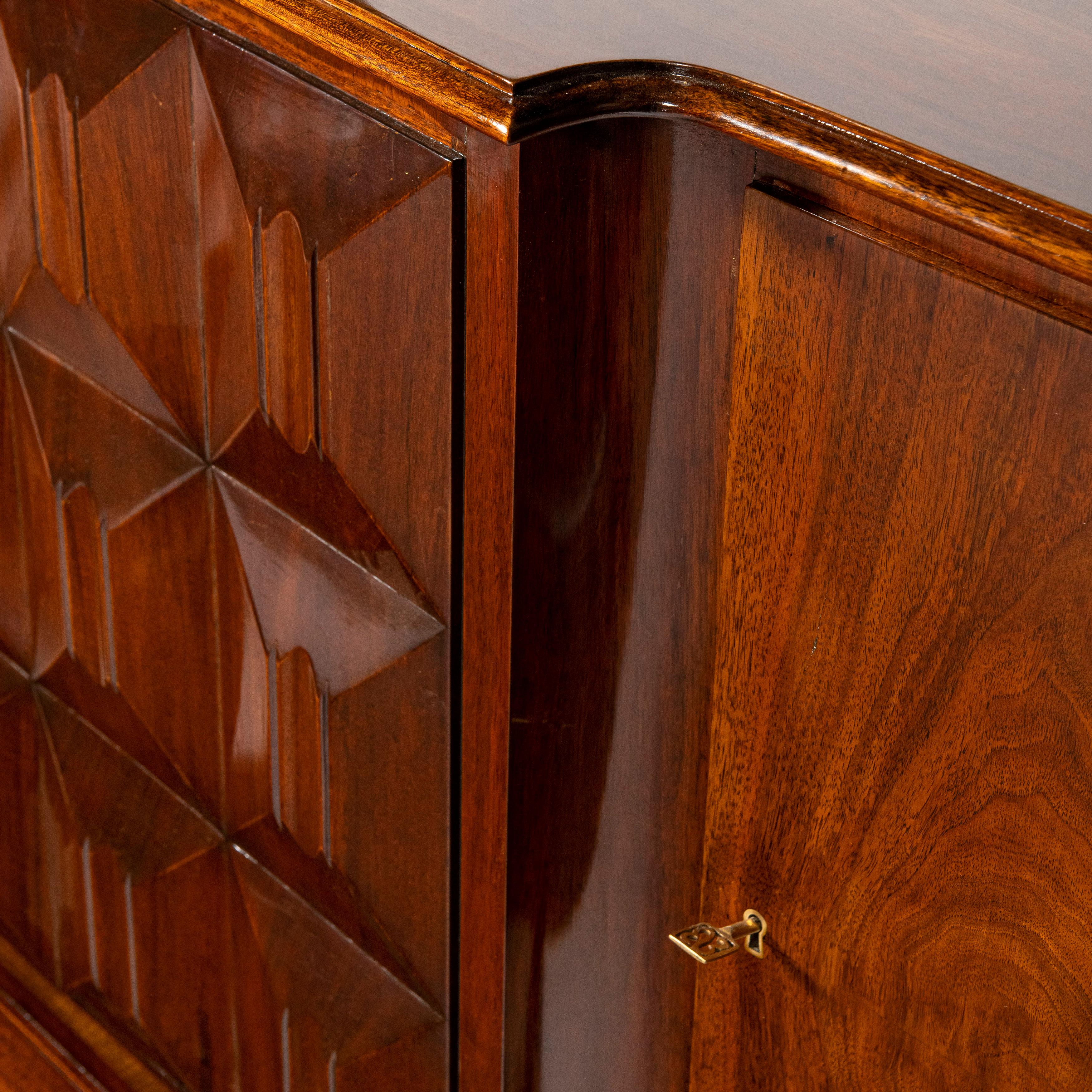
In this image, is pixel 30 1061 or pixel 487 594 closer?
pixel 487 594

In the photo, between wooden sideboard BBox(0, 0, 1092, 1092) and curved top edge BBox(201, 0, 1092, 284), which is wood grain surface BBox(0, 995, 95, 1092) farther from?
curved top edge BBox(201, 0, 1092, 284)

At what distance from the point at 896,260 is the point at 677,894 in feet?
1.22

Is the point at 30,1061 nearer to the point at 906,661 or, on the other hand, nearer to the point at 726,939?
the point at 726,939

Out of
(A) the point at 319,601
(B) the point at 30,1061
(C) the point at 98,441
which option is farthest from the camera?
(B) the point at 30,1061

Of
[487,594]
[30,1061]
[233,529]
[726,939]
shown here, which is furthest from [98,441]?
[30,1061]

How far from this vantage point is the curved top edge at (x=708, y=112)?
56cm

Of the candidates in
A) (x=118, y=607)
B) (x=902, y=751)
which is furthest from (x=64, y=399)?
(x=902, y=751)

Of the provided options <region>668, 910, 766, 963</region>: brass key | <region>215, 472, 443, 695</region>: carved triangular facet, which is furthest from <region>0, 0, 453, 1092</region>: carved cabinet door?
<region>668, 910, 766, 963</region>: brass key

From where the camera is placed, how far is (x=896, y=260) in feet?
2.05

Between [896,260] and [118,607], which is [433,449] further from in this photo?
[118,607]

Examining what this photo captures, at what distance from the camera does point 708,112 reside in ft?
2.15

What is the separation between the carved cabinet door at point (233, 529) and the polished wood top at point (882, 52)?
0.08 meters

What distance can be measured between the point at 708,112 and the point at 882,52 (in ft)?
0.30

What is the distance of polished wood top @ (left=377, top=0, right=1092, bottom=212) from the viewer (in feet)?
1.99
